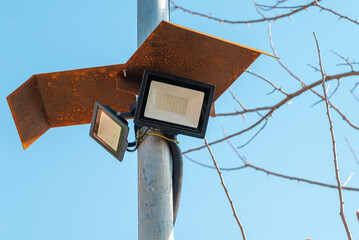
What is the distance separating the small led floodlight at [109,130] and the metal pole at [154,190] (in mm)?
111

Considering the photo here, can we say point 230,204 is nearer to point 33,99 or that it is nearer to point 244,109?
point 33,99

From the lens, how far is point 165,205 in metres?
2.04

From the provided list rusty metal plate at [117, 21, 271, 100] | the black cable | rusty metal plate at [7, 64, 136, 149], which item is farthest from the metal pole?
rusty metal plate at [7, 64, 136, 149]

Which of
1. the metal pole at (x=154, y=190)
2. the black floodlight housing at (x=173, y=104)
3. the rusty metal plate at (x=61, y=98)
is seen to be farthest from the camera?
the rusty metal plate at (x=61, y=98)

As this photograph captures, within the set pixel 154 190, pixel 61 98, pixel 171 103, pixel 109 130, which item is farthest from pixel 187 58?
pixel 61 98

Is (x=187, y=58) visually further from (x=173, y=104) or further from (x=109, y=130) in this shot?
(x=109, y=130)

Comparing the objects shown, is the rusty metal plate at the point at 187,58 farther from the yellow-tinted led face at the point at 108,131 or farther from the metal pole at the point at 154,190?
the metal pole at the point at 154,190

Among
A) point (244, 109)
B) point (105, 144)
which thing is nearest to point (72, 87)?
point (105, 144)

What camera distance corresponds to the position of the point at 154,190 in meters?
2.05

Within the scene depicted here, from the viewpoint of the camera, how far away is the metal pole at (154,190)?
6.47 ft

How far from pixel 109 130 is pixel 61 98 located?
18.3 inches

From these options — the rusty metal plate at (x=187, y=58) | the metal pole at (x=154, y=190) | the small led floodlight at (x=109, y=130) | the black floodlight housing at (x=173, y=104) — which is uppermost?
the rusty metal plate at (x=187, y=58)

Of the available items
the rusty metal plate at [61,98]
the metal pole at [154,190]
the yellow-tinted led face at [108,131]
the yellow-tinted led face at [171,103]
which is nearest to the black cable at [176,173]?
the metal pole at [154,190]

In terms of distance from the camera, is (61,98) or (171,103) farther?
(61,98)
